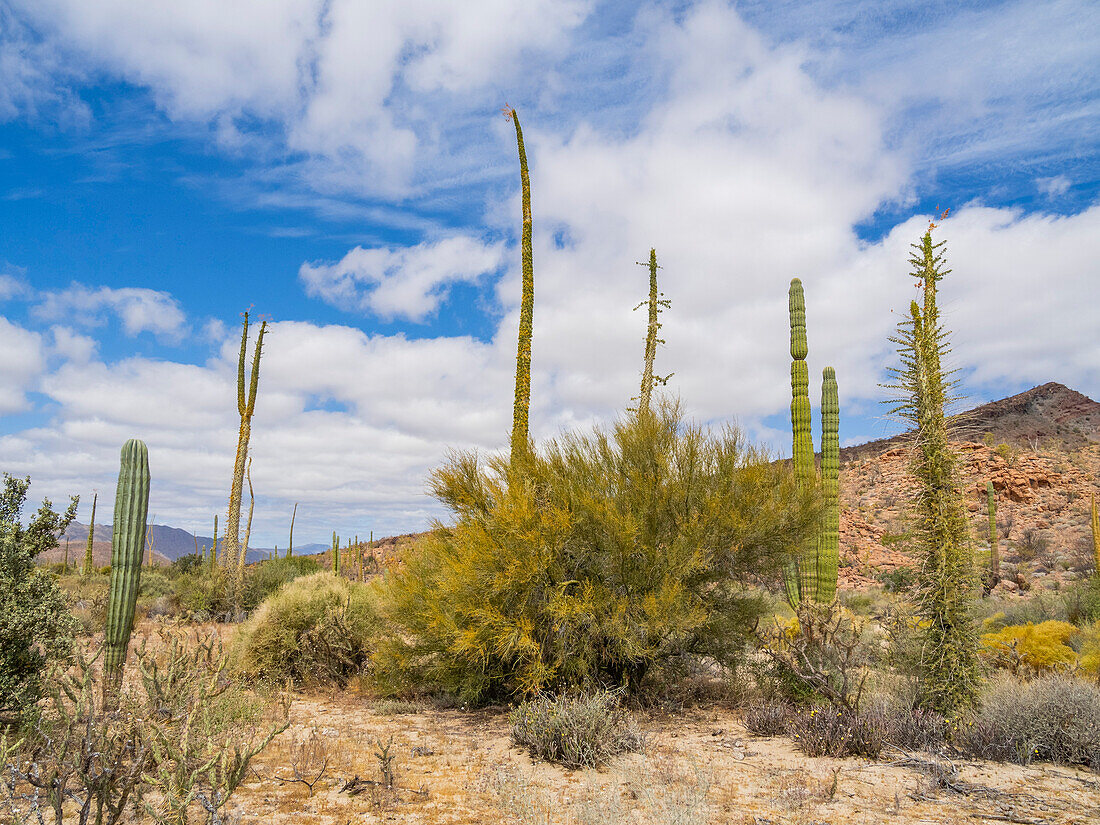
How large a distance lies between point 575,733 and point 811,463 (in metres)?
7.25

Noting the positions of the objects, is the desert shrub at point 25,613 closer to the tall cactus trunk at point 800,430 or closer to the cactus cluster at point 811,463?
the cactus cluster at point 811,463

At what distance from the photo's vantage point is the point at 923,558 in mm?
8148

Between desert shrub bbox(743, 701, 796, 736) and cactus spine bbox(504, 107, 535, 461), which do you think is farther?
cactus spine bbox(504, 107, 535, 461)

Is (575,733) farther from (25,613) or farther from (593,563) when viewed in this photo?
(25,613)

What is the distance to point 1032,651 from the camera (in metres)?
10.9

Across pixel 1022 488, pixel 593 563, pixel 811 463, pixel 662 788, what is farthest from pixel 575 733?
pixel 1022 488

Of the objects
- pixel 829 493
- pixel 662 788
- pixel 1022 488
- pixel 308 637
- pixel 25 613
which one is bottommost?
pixel 662 788

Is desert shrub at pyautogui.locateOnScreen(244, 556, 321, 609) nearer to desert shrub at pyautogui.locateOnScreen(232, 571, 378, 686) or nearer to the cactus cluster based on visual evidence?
desert shrub at pyautogui.locateOnScreen(232, 571, 378, 686)

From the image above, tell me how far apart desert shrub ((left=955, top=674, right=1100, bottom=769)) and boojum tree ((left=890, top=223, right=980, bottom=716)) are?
0.29 m

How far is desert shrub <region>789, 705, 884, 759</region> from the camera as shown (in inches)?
301

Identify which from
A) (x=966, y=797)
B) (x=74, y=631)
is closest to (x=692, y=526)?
(x=966, y=797)

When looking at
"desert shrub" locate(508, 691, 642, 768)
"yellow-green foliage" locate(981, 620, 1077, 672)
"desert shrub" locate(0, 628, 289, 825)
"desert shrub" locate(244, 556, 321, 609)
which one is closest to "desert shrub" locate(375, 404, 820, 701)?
"desert shrub" locate(508, 691, 642, 768)

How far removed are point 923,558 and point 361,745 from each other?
6.98 metres

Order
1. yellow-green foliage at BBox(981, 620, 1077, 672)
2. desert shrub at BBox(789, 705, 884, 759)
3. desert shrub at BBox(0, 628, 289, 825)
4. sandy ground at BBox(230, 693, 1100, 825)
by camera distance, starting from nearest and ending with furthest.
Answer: desert shrub at BBox(0, 628, 289, 825) < sandy ground at BBox(230, 693, 1100, 825) < desert shrub at BBox(789, 705, 884, 759) < yellow-green foliage at BBox(981, 620, 1077, 672)
